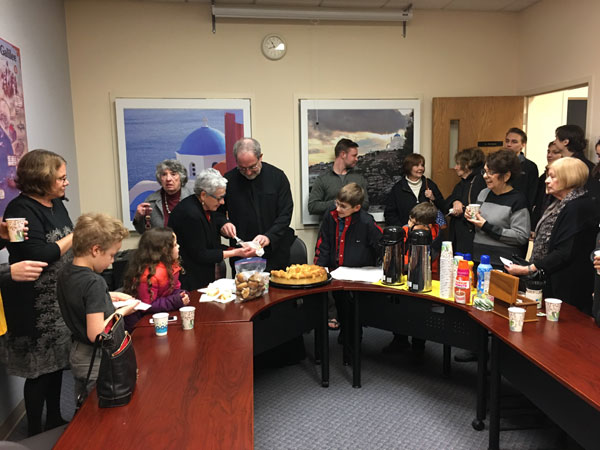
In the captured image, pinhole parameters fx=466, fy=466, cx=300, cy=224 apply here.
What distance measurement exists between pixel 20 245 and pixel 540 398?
2.54 m

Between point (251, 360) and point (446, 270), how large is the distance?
52.1 inches

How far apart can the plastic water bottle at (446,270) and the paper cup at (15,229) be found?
2137 mm

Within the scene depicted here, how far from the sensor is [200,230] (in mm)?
2922

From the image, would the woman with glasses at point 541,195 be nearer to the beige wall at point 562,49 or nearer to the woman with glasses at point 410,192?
the beige wall at point 562,49

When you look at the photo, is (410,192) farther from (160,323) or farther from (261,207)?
(160,323)

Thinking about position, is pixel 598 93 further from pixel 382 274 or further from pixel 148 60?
pixel 148 60

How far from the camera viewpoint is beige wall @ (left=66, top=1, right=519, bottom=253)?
14.9 ft

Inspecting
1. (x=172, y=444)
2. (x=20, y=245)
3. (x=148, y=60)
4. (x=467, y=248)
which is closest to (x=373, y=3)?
(x=148, y=60)

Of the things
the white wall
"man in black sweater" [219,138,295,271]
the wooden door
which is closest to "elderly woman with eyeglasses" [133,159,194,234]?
"man in black sweater" [219,138,295,271]

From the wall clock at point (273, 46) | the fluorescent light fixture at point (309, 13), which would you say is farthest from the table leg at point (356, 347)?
the fluorescent light fixture at point (309, 13)

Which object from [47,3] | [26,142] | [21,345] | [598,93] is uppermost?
[47,3]

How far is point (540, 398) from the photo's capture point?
2.10m

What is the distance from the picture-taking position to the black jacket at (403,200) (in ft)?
15.1

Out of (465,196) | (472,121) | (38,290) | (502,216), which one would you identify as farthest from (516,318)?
(472,121)
